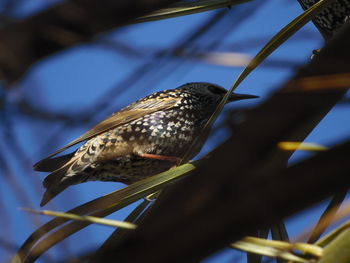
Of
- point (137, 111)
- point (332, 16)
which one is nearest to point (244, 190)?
point (332, 16)

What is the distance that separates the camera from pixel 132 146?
14.0ft

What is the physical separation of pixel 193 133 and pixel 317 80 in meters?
3.53

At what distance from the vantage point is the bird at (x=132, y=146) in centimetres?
404

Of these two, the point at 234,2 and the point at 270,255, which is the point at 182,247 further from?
the point at 234,2

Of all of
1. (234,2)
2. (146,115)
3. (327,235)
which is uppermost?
(234,2)

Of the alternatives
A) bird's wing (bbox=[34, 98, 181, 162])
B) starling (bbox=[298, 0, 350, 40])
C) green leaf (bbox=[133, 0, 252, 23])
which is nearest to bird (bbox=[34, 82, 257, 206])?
Answer: bird's wing (bbox=[34, 98, 181, 162])

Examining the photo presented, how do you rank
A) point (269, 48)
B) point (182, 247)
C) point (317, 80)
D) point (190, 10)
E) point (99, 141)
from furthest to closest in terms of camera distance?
point (99, 141)
point (190, 10)
point (269, 48)
point (317, 80)
point (182, 247)

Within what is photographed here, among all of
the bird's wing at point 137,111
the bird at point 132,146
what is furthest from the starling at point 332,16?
the bird's wing at point 137,111

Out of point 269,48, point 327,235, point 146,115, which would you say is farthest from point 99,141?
point 327,235

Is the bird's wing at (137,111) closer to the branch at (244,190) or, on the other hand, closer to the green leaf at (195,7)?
the green leaf at (195,7)

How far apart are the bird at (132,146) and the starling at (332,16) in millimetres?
1169

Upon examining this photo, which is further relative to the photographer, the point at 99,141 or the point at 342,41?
the point at 99,141

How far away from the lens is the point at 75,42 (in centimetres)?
87

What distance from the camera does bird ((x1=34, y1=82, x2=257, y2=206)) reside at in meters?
4.04
